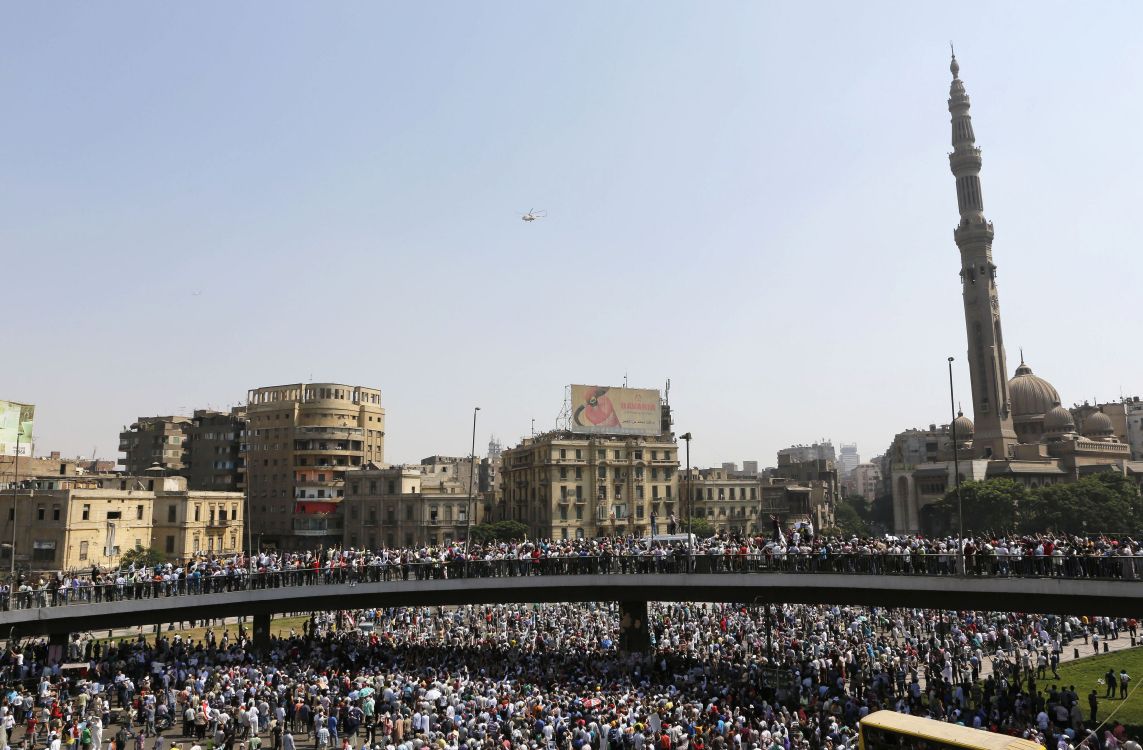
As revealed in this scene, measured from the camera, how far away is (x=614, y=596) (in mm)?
36656

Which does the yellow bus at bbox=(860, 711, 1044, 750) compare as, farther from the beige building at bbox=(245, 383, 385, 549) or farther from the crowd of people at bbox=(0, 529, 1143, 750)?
the beige building at bbox=(245, 383, 385, 549)

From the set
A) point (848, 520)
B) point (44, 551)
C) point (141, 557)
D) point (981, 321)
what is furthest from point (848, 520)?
point (44, 551)

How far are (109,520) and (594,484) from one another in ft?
155

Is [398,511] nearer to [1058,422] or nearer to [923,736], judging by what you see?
[923,736]

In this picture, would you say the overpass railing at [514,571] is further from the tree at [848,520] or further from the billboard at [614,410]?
the tree at [848,520]

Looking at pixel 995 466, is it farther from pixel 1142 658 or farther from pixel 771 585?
pixel 771 585

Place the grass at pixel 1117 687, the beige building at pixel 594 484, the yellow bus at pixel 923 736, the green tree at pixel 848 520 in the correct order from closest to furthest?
the yellow bus at pixel 923 736
the grass at pixel 1117 687
the beige building at pixel 594 484
the green tree at pixel 848 520

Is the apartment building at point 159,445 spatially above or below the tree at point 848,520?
above

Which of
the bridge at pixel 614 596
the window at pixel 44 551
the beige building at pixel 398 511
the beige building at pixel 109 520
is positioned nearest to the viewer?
the bridge at pixel 614 596

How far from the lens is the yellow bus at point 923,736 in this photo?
62.7 ft

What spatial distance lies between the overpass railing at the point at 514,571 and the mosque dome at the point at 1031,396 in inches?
4324

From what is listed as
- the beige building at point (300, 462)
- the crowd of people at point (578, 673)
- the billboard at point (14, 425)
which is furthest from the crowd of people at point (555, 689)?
the beige building at point (300, 462)

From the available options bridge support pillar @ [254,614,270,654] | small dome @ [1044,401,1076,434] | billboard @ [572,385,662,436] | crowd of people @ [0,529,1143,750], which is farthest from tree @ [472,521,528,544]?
small dome @ [1044,401,1076,434]

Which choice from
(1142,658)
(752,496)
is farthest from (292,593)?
(752,496)
